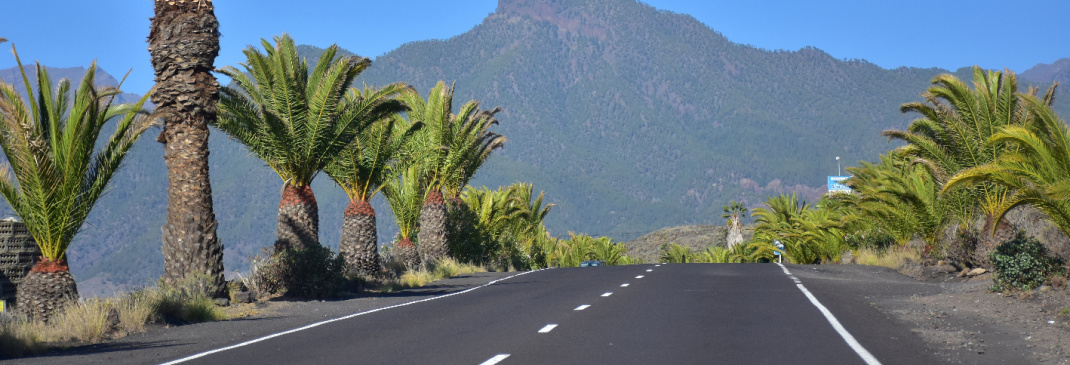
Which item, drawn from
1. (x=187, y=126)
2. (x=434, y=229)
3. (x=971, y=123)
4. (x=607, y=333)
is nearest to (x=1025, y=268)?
(x=607, y=333)

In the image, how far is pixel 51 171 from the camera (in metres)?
16.0

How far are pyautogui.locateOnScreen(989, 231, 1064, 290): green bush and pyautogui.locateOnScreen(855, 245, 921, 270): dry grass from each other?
1338 centimetres

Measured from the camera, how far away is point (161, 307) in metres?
15.7

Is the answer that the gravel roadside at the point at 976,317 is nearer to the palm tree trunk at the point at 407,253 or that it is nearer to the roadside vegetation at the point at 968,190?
the roadside vegetation at the point at 968,190

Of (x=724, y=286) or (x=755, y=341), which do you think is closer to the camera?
(x=755, y=341)

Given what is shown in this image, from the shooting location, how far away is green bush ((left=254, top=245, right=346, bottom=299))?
2105 centimetres

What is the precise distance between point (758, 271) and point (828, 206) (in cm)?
2736

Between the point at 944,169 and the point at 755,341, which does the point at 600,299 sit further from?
the point at 944,169

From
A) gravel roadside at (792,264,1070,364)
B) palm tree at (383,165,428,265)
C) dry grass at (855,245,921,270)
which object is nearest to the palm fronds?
gravel roadside at (792,264,1070,364)

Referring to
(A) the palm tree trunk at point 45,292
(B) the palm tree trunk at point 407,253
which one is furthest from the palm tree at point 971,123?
(A) the palm tree trunk at point 45,292

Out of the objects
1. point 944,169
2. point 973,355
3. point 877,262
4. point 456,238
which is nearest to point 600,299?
point 973,355

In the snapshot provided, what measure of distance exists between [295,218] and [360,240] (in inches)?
165

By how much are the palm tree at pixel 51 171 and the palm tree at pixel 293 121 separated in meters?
6.96

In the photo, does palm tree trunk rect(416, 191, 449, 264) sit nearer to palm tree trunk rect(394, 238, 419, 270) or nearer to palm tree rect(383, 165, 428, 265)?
palm tree rect(383, 165, 428, 265)
